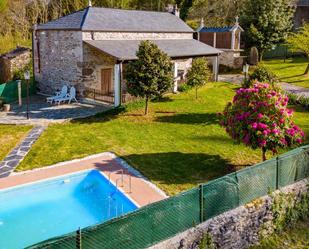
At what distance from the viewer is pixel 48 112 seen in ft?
77.0

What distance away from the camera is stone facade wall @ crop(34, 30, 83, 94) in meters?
26.0

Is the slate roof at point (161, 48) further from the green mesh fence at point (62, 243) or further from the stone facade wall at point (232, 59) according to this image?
the green mesh fence at point (62, 243)

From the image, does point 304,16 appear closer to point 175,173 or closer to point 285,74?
point 285,74

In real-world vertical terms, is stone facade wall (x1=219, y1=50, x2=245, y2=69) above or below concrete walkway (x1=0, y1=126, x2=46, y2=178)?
above

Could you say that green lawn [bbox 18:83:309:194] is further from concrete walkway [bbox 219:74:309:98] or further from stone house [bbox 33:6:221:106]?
concrete walkway [bbox 219:74:309:98]

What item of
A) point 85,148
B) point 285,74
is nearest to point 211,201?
point 85,148

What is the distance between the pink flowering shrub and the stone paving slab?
11.0 meters

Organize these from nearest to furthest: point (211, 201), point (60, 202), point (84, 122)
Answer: point (211, 201) < point (60, 202) < point (84, 122)

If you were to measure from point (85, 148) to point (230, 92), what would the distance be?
16.5 meters

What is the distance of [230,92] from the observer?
30594mm

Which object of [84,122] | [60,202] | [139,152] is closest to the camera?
[60,202]

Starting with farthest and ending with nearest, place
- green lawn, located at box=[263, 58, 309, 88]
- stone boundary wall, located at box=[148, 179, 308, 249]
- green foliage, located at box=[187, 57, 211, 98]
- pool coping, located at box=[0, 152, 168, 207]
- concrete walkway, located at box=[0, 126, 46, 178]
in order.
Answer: green lawn, located at box=[263, 58, 309, 88], green foliage, located at box=[187, 57, 211, 98], concrete walkway, located at box=[0, 126, 46, 178], pool coping, located at box=[0, 152, 168, 207], stone boundary wall, located at box=[148, 179, 308, 249]

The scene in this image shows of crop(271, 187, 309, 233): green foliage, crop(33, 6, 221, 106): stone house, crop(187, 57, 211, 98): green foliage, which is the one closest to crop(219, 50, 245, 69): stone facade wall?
crop(33, 6, 221, 106): stone house

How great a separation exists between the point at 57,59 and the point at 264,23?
2471cm
